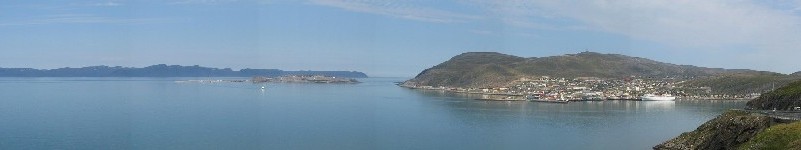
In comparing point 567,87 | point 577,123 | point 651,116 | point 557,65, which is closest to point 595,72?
point 557,65

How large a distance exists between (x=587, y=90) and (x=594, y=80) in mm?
27334

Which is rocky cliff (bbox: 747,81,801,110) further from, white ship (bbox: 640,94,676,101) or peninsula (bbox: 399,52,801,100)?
white ship (bbox: 640,94,676,101)

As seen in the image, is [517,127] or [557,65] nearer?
[517,127]

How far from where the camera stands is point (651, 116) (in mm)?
63656

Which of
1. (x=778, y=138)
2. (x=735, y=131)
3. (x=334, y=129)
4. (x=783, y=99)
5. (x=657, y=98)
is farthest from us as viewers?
(x=657, y=98)

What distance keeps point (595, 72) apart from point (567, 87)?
41.7 meters

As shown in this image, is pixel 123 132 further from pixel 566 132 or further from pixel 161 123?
pixel 566 132

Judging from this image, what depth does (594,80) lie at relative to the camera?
460 feet

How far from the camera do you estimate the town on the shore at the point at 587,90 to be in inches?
3895

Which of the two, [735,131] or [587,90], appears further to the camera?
[587,90]

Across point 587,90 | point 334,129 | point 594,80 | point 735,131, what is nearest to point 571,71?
point 594,80

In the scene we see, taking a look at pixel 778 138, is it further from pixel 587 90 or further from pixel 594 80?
pixel 594 80

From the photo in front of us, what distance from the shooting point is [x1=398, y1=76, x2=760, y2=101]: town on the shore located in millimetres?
98938

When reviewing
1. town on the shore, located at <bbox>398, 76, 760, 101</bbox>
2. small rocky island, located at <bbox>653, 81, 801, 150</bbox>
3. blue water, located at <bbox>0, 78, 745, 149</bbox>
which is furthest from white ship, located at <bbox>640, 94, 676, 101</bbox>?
small rocky island, located at <bbox>653, 81, 801, 150</bbox>
